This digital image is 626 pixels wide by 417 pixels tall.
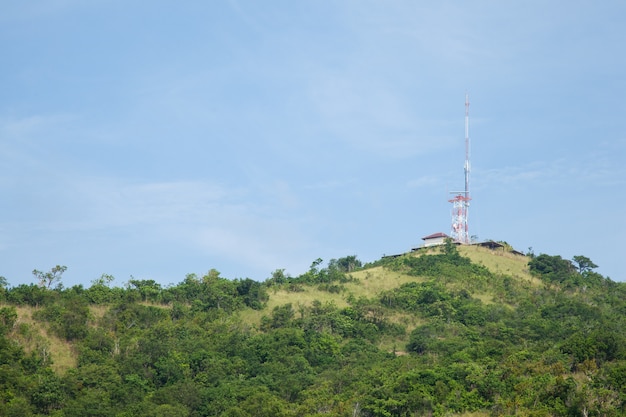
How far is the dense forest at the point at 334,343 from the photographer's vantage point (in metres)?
43.4

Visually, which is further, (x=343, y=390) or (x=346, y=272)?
(x=346, y=272)

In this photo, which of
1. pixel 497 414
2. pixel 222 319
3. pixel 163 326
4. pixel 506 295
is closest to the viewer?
pixel 497 414

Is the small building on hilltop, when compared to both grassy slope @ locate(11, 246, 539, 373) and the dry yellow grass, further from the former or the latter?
the dry yellow grass

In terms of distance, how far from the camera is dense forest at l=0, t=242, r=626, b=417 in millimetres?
43438

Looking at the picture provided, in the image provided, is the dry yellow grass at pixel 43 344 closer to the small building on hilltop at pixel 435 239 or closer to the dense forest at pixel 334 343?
the dense forest at pixel 334 343

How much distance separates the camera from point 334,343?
56094 millimetres

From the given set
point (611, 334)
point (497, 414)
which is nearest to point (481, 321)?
point (611, 334)

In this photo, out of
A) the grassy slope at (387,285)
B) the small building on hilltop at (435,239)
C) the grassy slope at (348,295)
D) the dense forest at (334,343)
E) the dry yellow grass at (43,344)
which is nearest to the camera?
the dense forest at (334,343)

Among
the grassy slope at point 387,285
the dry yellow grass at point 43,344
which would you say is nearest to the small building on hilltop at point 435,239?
the grassy slope at point 387,285

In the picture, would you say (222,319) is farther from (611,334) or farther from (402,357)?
(611,334)

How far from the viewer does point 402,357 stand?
51844 millimetres

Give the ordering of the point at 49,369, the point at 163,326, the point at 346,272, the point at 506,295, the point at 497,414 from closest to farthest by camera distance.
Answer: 1. the point at 497,414
2. the point at 49,369
3. the point at 163,326
4. the point at 506,295
5. the point at 346,272

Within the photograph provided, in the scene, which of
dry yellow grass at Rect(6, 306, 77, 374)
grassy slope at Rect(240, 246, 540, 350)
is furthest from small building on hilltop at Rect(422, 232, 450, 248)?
dry yellow grass at Rect(6, 306, 77, 374)

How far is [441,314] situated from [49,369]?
87.4 ft
